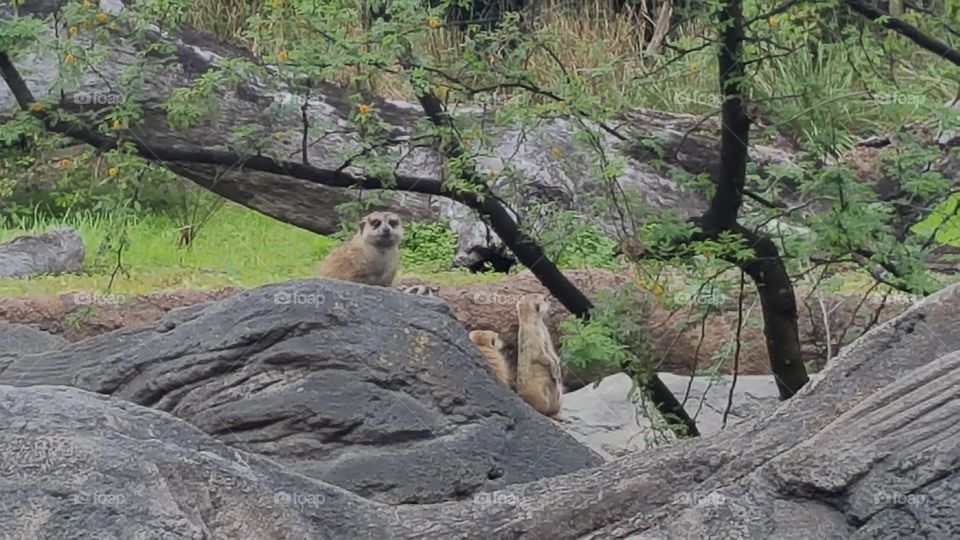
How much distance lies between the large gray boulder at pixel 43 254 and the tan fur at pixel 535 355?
3.91 metres

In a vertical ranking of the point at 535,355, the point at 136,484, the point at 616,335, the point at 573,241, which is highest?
the point at 136,484

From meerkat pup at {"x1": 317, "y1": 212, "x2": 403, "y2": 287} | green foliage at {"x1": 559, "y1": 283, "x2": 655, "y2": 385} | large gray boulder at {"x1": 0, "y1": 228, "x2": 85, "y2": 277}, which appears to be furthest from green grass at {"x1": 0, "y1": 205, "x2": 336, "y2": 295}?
green foliage at {"x1": 559, "y1": 283, "x2": 655, "y2": 385}

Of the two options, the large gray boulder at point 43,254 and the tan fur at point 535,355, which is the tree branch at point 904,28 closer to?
the tan fur at point 535,355

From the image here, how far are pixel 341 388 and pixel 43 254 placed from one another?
6.08 meters

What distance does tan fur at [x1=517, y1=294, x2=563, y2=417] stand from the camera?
9.61 meters

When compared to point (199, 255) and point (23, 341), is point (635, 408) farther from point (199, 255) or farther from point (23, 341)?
point (199, 255)

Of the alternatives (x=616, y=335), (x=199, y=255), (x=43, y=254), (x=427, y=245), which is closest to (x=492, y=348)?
(x=616, y=335)

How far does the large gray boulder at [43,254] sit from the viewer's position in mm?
11992

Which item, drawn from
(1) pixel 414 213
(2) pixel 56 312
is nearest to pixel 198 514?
(2) pixel 56 312

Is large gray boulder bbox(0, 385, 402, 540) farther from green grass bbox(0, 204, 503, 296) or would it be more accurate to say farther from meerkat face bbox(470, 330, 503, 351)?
meerkat face bbox(470, 330, 503, 351)

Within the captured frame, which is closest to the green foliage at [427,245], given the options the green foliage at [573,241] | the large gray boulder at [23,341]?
the large gray boulder at [23,341]

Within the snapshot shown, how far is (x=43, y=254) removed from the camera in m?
12.1

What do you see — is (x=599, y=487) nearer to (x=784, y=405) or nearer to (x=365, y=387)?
(x=784, y=405)

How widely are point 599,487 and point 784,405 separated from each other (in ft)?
1.61
